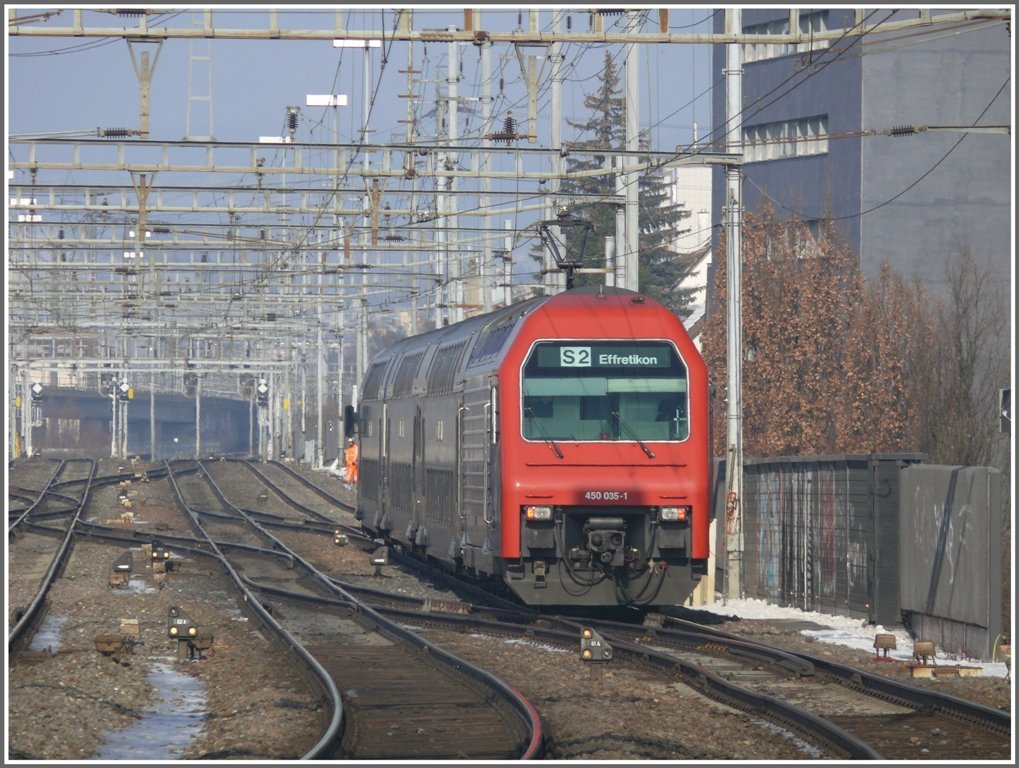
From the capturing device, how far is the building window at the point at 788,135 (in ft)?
167

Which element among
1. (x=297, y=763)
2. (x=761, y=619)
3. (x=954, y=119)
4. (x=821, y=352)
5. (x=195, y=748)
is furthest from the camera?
(x=954, y=119)

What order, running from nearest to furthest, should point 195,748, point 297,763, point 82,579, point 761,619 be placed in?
point 297,763 < point 195,748 < point 761,619 < point 82,579

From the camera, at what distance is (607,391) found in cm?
1867

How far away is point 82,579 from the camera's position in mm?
26297

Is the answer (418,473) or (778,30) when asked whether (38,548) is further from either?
(778,30)

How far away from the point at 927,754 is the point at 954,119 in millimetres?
41177

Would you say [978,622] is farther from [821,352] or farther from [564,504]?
[821,352]

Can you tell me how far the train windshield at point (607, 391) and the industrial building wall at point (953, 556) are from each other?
2789 millimetres

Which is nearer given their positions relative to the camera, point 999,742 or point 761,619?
point 999,742

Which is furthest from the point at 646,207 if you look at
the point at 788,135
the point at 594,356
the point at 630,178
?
the point at 594,356

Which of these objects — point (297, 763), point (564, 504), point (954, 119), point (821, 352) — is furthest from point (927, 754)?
point (954, 119)

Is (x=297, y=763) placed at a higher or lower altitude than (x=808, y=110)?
lower

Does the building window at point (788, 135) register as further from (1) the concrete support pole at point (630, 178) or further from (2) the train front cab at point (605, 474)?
(2) the train front cab at point (605, 474)

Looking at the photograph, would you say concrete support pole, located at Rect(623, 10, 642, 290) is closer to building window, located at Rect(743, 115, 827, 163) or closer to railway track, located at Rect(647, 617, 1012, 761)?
railway track, located at Rect(647, 617, 1012, 761)
